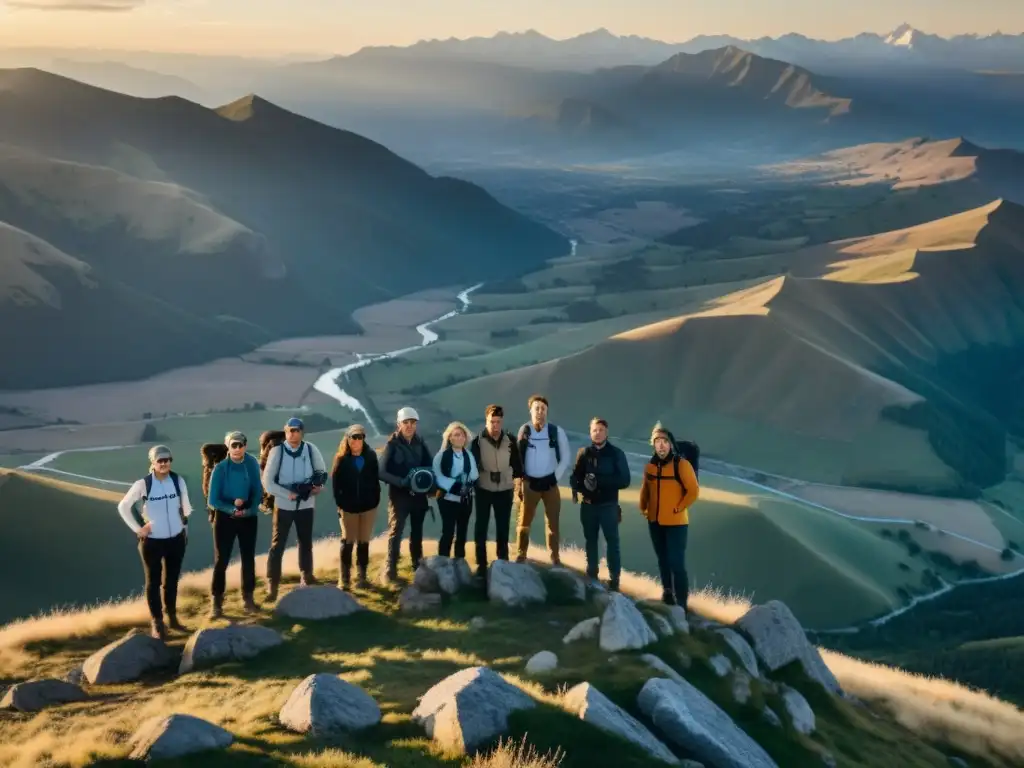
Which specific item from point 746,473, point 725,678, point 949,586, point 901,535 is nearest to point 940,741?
point 725,678

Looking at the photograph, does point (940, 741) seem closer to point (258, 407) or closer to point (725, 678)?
point (725, 678)

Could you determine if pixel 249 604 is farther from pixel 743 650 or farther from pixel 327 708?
pixel 743 650

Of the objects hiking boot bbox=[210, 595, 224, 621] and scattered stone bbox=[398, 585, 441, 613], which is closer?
Result: scattered stone bbox=[398, 585, 441, 613]

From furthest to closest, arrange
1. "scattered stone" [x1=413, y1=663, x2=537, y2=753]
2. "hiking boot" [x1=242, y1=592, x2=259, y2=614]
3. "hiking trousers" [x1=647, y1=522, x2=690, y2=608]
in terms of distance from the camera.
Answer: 1. "hiking boot" [x1=242, y1=592, x2=259, y2=614]
2. "hiking trousers" [x1=647, y1=522, x2=690, y2=608]
3. "scattered stone" [x1=413, y1=663, x2=537, y2=753]

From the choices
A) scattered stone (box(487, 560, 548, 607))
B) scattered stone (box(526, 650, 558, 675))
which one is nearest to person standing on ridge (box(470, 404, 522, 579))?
scattered stone (box(487, 560, 548, 607))

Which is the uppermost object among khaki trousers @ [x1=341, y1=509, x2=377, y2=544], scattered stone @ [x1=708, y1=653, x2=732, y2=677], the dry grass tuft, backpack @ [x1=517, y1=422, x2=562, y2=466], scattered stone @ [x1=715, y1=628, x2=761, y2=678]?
backpack @ [x1=517, y1=422, x2=562, y2=466]

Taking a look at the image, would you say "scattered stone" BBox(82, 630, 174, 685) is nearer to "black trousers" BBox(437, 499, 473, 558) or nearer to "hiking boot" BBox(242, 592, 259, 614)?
"hiking boot" BBox(242, 592, 259, 614)
